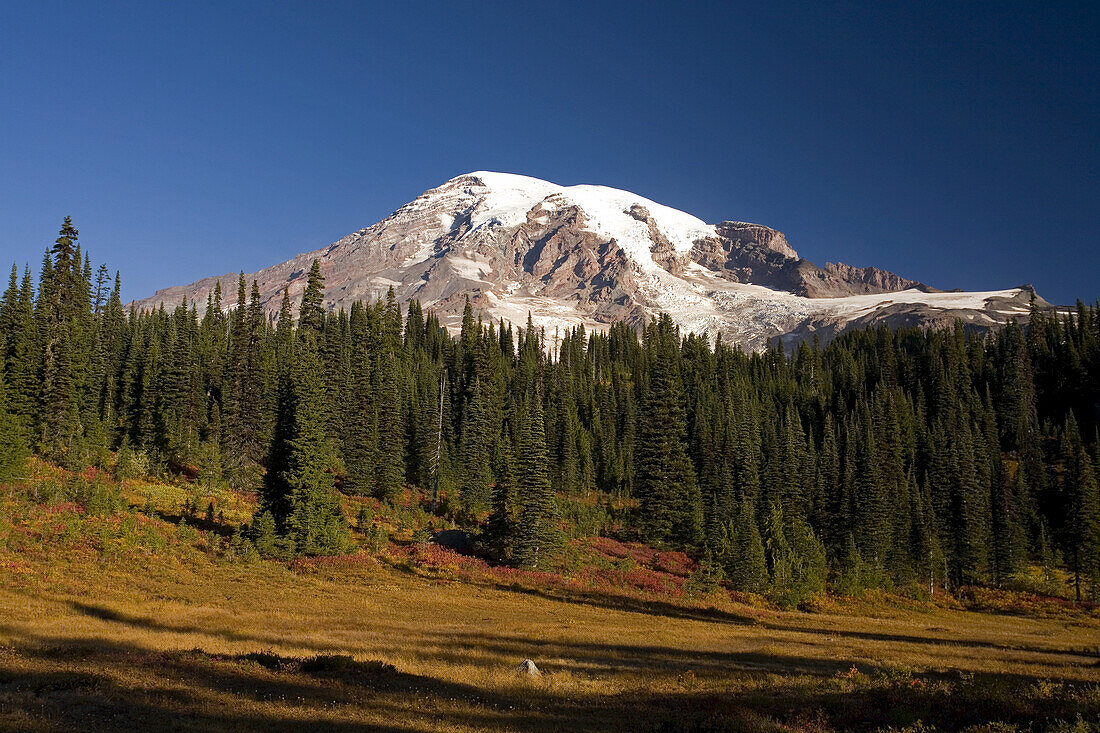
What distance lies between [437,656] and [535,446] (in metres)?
36.2

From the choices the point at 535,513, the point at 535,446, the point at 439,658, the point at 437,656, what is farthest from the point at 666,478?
the point at 439,658

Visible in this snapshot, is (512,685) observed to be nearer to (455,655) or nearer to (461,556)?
(455,655)

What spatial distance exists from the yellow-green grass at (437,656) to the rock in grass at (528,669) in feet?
1.13

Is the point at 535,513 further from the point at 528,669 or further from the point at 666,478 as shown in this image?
the point at 528,669

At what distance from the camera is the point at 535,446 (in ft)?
209

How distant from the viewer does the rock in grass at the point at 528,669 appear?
78.8ft

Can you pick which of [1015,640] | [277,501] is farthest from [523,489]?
[1015,640]

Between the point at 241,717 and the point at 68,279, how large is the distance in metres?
89.2

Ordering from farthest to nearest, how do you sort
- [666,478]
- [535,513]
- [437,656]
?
[666,478] → [535,513] → [437,656]

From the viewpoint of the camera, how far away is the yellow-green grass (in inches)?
695

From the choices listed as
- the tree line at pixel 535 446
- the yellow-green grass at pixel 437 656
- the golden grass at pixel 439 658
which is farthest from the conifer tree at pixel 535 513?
the golden grass at pixel 439 658

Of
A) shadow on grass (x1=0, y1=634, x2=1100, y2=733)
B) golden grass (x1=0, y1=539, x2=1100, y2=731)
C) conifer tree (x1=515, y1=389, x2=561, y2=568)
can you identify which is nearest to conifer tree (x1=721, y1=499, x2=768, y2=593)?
golden grass (x1=0, y1=539, x2=1100, y2=731)

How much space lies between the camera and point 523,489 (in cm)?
6116

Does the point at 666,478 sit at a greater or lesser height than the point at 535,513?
greater
